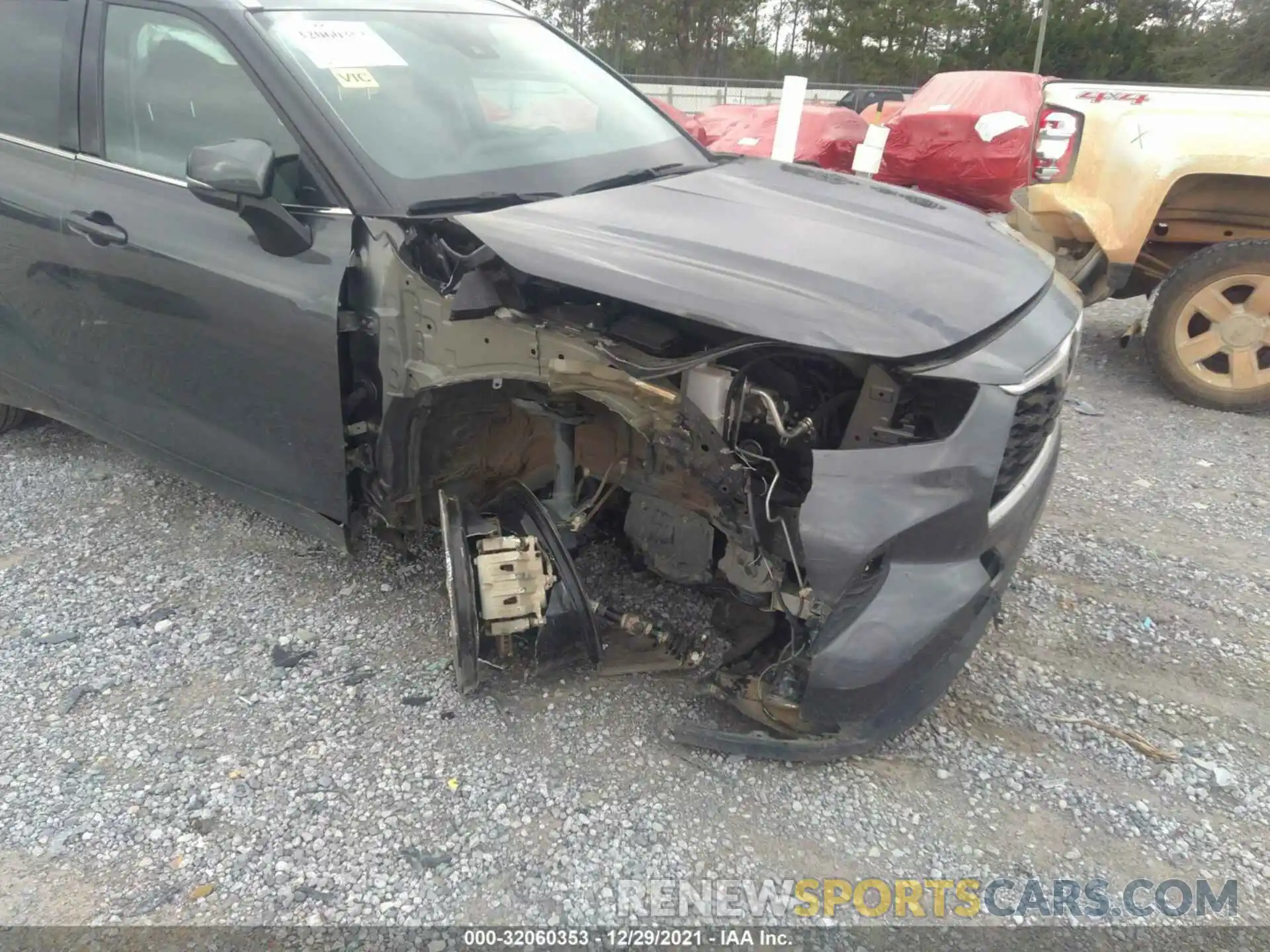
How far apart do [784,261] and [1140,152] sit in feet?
11.8

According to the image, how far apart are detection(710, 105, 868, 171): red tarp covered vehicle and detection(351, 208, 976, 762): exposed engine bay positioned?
5.98 metres

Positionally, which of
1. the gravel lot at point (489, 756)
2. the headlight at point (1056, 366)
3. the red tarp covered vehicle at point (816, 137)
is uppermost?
the red tarp covered vehicle at point (816, 137)

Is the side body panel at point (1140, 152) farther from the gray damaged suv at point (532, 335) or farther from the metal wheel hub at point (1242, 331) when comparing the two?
the gray damaged suv at point (532, 335)

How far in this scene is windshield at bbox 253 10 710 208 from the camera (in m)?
2.50

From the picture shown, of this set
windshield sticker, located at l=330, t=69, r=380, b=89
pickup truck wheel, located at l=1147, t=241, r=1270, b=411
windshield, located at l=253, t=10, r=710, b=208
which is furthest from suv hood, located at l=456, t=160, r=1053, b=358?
pickup truck wheel, located at l=1147, t=241, r=1270, b=411

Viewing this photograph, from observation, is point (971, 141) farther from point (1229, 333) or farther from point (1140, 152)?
point (1229, 333)

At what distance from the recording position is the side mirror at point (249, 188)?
2.27 metres

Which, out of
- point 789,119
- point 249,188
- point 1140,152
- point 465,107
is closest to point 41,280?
point 249,188

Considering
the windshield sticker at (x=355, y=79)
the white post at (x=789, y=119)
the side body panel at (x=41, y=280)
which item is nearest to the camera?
the windshield sticker at (x=355, y=79)

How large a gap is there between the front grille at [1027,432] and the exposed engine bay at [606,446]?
17cm

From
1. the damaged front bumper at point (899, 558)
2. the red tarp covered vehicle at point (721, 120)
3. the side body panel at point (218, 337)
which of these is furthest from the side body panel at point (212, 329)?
the red tarp covered vehicle at point (721, 120)

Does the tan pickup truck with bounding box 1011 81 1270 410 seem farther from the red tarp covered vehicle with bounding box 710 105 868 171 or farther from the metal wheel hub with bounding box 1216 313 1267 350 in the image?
the red tarp covered vehicle with bounding box 710 105 868 171

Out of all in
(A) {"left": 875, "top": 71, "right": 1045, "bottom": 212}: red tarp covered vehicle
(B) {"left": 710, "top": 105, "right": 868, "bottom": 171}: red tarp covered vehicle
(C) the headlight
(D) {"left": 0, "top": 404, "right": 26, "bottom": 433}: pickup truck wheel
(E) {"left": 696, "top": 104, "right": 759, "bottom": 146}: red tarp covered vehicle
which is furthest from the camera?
(E) {"left": 696, "top": 104, "right": 759, "bottom": 146}: red tarp covered vehicle

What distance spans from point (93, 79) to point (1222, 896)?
3941mm
